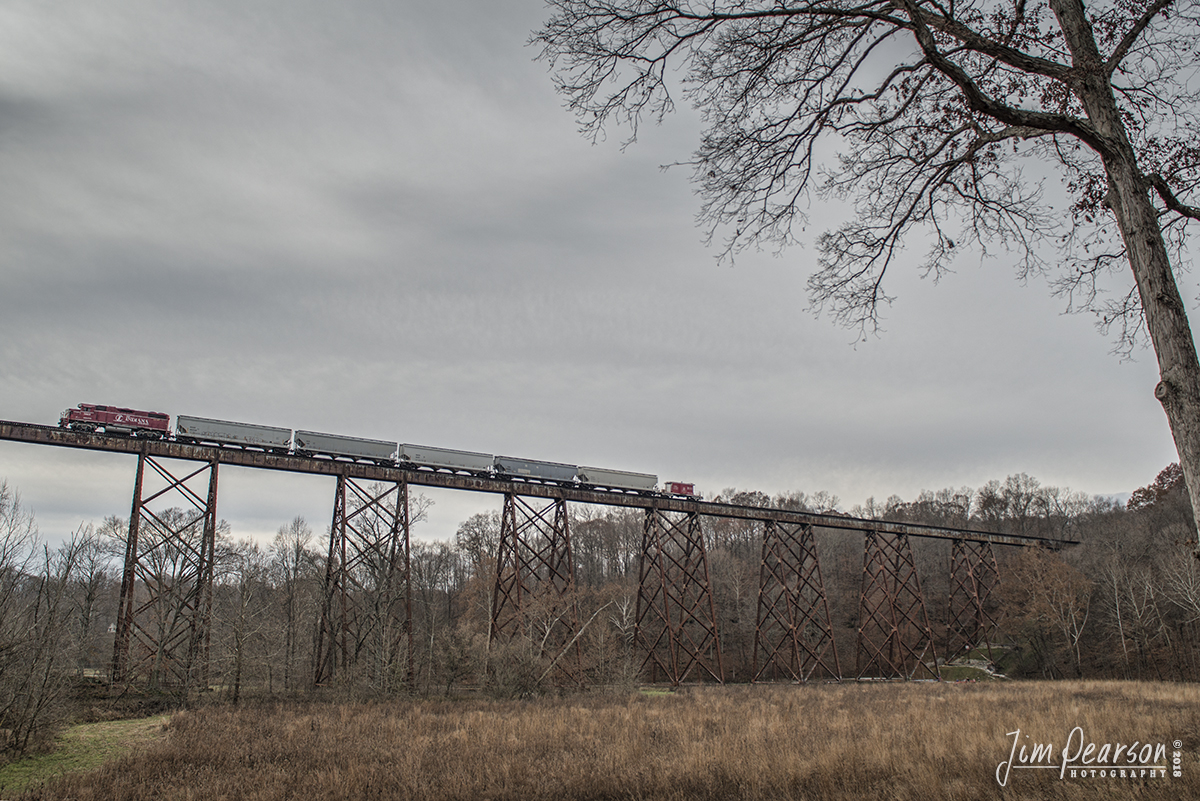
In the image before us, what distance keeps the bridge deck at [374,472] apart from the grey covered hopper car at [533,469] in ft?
1.47

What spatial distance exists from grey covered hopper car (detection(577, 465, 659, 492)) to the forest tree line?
4.69 meters

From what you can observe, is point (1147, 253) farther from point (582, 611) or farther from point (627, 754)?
point (582, 611)

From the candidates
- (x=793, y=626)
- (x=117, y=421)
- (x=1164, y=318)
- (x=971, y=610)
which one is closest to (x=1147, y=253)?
(x=1164, y=318)

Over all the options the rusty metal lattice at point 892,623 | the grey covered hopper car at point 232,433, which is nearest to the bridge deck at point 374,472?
the grey covered hopper car at point 232,433

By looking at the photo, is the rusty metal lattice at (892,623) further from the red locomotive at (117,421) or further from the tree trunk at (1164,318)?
the red locomotive at (117,421)

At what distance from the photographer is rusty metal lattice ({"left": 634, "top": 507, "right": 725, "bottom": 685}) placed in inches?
812

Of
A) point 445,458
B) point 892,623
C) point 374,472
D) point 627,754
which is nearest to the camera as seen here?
point 627,754

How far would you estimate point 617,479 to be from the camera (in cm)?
2216

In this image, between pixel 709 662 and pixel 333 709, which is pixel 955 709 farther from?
pixel 709 662

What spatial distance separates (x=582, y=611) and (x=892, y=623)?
13945 mm

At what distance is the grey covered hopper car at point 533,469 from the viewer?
20.2m

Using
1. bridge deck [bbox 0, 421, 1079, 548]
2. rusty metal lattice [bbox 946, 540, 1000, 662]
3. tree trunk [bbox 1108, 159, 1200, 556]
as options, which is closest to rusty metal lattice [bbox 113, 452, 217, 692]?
bridge deck [bbox 0, 421, 1079, 548]

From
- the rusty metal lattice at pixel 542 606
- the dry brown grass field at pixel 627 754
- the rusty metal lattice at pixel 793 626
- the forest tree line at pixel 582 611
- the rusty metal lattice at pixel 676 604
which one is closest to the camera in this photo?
the dry brown grass field at pixel 627 754

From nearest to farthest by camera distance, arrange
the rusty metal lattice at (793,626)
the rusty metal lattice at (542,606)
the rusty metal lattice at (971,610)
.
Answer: the rusty metal lattice at (542,606) → the rusty metal lattice at (793,626) → the rusty metal lattice at (971,610)
